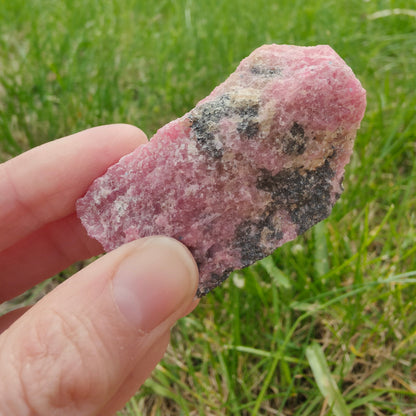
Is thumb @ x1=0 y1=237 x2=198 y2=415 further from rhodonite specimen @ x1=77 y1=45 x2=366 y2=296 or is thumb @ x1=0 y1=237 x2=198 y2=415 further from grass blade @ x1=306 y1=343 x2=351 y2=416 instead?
grass blade @ x1=306 y1=343 x2=351 y2=416

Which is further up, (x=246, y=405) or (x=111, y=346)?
(x=111, y=346)

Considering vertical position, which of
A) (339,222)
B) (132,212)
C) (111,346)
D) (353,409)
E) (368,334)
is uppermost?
(132,212)

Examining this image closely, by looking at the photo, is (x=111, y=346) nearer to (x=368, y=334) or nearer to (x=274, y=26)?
(x=368, y=334)

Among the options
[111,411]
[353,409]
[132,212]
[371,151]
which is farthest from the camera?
[371,151]

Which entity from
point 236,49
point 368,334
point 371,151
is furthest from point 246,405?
point 236,49

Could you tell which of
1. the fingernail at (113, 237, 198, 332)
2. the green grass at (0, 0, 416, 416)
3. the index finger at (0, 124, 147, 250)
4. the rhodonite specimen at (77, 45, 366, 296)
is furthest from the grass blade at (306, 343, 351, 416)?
the index finger at (0, 124, 147, 250)

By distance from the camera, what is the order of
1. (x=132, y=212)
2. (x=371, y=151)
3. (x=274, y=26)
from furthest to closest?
(x=274, y=26), (x=371, y=151), (x=132, y=212)
